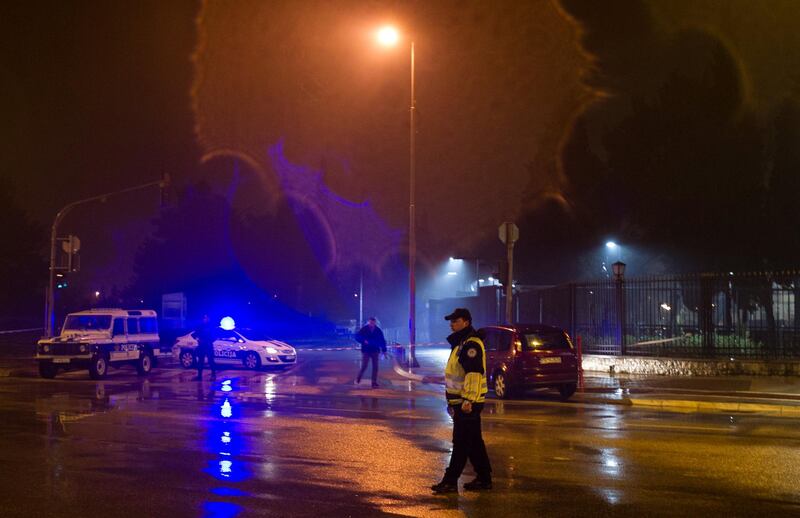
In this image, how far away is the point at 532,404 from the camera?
16156mm

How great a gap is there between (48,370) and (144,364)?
286 cm

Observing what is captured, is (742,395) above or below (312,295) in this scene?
below

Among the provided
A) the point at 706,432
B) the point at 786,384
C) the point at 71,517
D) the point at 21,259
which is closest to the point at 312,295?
the point at 21,259

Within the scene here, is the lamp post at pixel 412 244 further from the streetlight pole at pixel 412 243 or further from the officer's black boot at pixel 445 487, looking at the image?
the officer's black boot at pixel 445 487

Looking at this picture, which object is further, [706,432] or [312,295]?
[312,295]

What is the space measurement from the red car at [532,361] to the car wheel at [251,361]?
10.8 m

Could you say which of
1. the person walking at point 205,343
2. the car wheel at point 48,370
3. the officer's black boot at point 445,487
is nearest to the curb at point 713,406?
the officer's black boot at point 445,487

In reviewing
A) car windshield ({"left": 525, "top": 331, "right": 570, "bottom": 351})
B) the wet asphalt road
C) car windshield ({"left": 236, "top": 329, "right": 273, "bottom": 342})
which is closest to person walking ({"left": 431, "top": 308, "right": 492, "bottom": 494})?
the wet asphalt road

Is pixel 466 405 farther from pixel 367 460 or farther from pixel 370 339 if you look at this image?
pixel 370 339

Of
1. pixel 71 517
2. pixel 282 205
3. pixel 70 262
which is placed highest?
pixel 282 205

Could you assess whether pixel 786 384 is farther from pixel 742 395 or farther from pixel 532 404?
pixel 532 404

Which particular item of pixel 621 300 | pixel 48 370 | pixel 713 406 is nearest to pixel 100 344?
pixel 48 370

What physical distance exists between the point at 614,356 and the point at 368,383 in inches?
289

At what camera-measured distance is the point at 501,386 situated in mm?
17203
